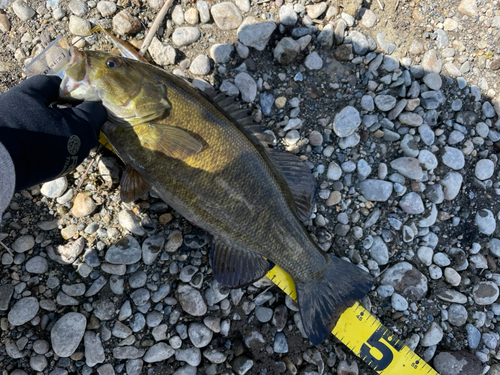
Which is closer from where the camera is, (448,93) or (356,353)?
(356,353)

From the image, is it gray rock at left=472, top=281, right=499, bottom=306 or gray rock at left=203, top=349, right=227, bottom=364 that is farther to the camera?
gray rock at left=472, top=281, right=499, bottom=306

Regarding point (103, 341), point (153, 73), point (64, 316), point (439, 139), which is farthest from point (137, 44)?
point (439, 139)

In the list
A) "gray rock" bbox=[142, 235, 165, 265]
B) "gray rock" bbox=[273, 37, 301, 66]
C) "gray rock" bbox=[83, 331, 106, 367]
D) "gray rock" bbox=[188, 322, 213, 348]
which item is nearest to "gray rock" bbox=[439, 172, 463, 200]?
"gray rock" bbox=[273, 37, 301, 66]

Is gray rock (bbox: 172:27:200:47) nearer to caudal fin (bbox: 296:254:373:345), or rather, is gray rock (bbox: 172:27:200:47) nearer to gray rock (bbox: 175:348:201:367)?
caudal fin (bbox: 296:254:373:345)

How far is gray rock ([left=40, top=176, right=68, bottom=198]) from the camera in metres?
2.94

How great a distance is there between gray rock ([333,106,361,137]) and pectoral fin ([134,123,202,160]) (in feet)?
5.02

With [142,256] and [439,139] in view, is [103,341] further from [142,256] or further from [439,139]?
[439,139]

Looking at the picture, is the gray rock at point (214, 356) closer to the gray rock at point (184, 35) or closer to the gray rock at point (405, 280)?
the gray rock at point (405, 280)

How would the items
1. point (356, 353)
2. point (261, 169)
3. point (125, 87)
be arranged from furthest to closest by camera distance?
point (356, 353) < point (261, 169) < point (125, 87)

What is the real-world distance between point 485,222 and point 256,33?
3.09m

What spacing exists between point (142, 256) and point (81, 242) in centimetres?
54

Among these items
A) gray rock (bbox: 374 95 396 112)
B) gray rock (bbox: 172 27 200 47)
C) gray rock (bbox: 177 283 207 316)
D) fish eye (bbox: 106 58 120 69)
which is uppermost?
fish eye (bbox: 106 58 120 69)

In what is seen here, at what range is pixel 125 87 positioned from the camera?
2475 mm

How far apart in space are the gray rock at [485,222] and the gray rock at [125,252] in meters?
3.49
